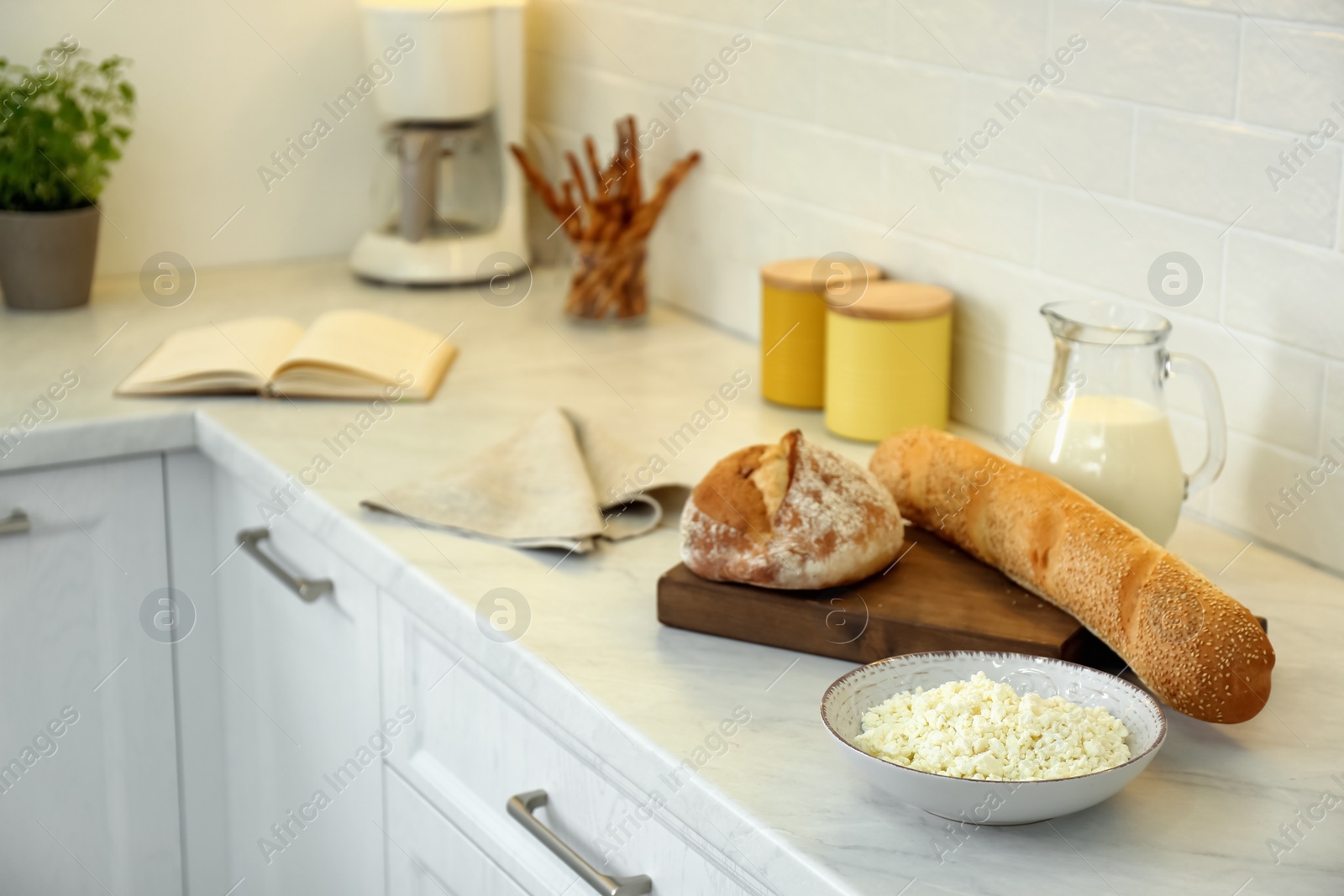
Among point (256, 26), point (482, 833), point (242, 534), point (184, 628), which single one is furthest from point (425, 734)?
point (256, 26)

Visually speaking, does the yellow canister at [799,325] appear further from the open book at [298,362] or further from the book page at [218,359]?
the book page at [218,359]

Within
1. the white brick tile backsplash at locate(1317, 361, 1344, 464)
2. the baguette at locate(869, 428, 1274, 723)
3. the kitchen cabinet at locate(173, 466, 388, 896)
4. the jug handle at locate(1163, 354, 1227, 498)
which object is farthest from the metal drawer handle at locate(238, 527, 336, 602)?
the white brick tile backsplash at locate(1317, 361, 1344, 464)

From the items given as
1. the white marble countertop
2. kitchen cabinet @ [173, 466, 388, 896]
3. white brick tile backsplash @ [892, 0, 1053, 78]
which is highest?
white brick tile backsplash @ [892, 0, 1053, 78]

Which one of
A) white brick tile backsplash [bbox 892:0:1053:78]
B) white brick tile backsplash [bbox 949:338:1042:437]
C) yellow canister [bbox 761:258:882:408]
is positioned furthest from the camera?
yellow canister [bbox 761:258:882:408]

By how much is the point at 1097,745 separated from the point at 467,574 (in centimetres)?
51

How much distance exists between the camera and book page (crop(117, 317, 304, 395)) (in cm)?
146

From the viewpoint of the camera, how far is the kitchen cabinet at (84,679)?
1397 mm

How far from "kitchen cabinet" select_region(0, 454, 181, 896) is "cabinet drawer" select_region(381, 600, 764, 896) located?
17.4 inches

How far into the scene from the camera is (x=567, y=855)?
90cm

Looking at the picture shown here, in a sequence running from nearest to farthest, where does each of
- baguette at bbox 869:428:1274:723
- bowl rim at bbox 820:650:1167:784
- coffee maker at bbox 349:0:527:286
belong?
1. bowl rim at bbox 820:650:1167:784
2. baguette at bbox 869:428:1274:723
3. coffee maker at bbox 349:0:527:286

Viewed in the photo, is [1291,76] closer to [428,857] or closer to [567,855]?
[567,855]

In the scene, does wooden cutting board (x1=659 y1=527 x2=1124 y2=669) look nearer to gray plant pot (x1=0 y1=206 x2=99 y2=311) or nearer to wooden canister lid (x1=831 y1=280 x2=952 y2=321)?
wooden canister lid (x1=831 y1=280 x2=952 y2=321)

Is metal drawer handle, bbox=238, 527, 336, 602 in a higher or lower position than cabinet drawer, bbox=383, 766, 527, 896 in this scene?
higher

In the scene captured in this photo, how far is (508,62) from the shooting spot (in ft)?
6.36
